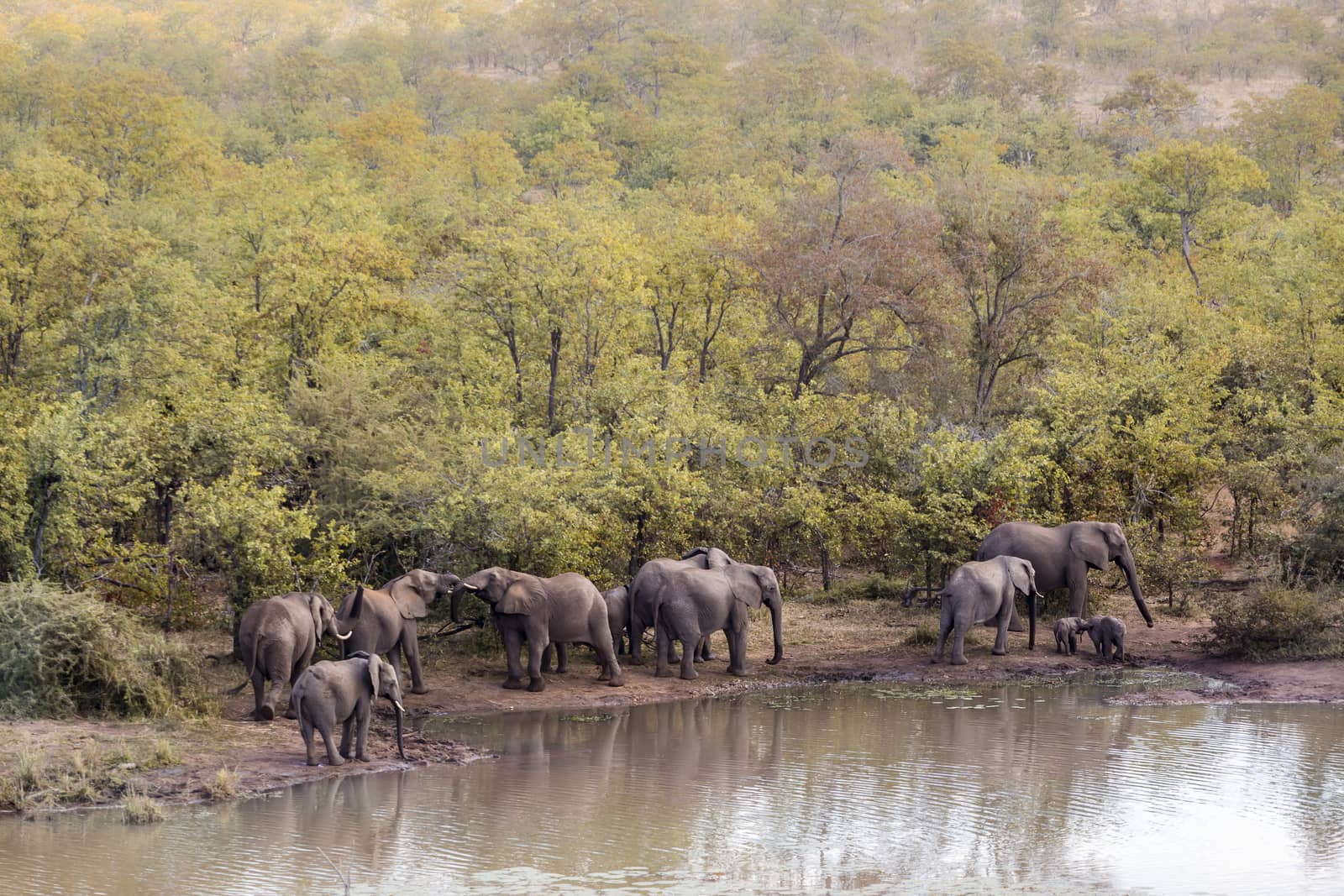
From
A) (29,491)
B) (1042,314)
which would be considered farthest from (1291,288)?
(29,491)

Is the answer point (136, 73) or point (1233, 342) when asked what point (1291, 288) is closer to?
point (1233, 342)

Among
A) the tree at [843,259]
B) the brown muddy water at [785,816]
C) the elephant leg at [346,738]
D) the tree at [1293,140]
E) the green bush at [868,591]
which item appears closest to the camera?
the brown muddy water at [785,816]

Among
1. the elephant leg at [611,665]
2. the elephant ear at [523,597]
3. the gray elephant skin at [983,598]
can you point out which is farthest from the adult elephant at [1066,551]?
the elephant ear at [523,597]

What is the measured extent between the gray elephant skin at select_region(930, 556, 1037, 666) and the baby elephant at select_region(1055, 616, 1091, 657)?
42 centimetres

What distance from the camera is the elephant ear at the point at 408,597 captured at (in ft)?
64.9

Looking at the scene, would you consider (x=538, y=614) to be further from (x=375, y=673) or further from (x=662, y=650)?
(x=375, y=673)

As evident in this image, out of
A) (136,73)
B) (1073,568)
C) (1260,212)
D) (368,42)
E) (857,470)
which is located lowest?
(1073,568)

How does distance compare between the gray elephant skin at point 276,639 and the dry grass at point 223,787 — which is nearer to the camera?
the dry grass at point 223,787

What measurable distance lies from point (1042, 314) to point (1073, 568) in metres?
10.5

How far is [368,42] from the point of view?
110062mm

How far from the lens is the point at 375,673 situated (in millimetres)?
16391

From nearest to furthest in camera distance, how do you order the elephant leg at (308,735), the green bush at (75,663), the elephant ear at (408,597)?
the elephant leg at (308,735), the green bush at (75,663), the elephant ear at (408,597)

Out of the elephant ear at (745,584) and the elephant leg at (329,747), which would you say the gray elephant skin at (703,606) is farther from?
the elephant leg at (329,747)

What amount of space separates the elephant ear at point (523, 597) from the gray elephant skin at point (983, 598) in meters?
5.97
